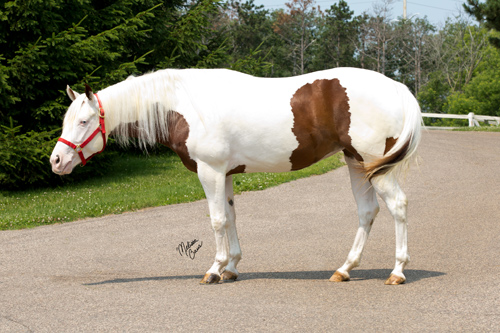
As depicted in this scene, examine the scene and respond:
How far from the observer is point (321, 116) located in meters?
5.40

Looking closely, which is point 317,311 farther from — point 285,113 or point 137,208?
point 137,208

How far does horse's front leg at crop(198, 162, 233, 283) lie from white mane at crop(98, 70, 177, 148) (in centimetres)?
63

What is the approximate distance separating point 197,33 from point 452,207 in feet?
35.2

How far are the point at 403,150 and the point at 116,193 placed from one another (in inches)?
321

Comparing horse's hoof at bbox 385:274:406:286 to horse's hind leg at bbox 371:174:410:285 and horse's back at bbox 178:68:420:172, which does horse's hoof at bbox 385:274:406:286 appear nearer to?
horse's hind leg at bbox 371:174:410:285

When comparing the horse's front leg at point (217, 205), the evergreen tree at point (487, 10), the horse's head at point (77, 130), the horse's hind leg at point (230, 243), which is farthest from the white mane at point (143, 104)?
the evergreen tree at point (487, 10)

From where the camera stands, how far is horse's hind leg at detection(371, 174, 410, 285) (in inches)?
209

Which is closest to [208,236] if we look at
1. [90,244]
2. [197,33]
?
[90,244]

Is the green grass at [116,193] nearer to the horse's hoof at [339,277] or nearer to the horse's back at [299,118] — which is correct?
the horse's back at [299,118]

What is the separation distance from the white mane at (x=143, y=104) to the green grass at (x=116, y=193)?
449 cm

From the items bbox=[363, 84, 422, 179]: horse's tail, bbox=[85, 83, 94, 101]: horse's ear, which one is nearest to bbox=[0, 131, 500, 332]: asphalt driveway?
bbox=[363, 84, 422, 179]: horse's tail

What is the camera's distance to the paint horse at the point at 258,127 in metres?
5.31

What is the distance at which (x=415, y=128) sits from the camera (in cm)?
530

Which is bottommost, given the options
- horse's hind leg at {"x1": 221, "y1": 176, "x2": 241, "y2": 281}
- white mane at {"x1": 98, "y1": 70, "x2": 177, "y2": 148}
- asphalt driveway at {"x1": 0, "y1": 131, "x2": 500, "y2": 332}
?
asphalt driveway at {"x1": 0, "y1": 131, "x2": 500, "y2": 332}
